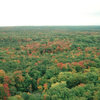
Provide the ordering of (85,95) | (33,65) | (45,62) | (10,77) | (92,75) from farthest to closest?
(45,62) < (33,65) < (92,75) < (10,77) < (85,95)

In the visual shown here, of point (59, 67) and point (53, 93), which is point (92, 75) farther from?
point (53, 93)

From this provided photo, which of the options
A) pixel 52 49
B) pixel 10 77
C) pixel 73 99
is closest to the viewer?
pixel 73 99

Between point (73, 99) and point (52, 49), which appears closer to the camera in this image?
point (73, 99)

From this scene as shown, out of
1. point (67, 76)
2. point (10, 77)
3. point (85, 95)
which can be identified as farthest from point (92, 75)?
point (10, 77)

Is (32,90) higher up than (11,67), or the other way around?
(11,67)

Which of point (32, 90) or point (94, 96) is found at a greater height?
point (94, 96)

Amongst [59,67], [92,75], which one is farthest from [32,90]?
[92,75]

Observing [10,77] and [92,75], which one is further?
[92,75]

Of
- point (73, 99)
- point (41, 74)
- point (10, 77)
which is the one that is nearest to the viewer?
point (73, 99)

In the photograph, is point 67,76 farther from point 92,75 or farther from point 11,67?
point 11,67
